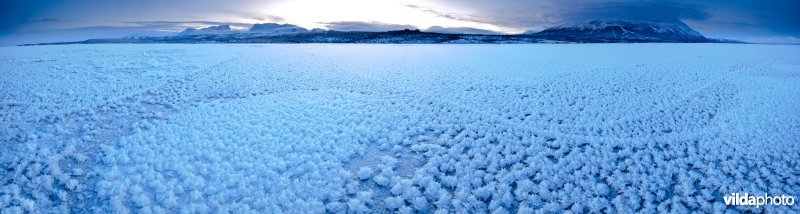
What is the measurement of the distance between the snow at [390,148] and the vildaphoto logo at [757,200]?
0.16 feet

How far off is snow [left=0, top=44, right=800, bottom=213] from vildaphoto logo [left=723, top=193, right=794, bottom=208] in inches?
1.9

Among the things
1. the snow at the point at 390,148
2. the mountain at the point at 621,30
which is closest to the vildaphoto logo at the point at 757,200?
the snow at the point at 390,148

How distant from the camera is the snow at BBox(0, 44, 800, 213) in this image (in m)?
2.05

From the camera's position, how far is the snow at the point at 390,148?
2.05 m

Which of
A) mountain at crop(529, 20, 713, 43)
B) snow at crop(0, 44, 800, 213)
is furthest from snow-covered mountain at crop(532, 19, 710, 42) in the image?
snow at crop(0, 44, 800, 213)

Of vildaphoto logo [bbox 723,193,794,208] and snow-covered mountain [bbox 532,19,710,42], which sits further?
snow-covered mountain [bbox 532,19,710,42]

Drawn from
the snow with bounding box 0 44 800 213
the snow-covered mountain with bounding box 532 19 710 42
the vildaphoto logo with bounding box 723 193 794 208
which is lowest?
the vildaphoto logo with bounding box 723 193 794 208

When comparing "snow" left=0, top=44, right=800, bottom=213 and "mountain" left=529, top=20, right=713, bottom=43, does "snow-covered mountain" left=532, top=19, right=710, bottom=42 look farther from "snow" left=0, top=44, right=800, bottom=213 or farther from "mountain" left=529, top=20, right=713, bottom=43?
"snow" left=0, top=44, right=800, bottom=213

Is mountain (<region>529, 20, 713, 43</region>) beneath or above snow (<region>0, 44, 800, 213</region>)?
above

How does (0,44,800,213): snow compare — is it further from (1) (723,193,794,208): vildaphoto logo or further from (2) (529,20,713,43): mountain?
(2) (529,20,713,43): mountain

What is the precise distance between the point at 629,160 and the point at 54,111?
213 inches

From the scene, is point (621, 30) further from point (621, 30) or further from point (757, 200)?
point (757, 200)

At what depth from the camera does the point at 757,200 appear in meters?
2.03

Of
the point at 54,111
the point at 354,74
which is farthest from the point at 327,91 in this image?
the point at 54,111
